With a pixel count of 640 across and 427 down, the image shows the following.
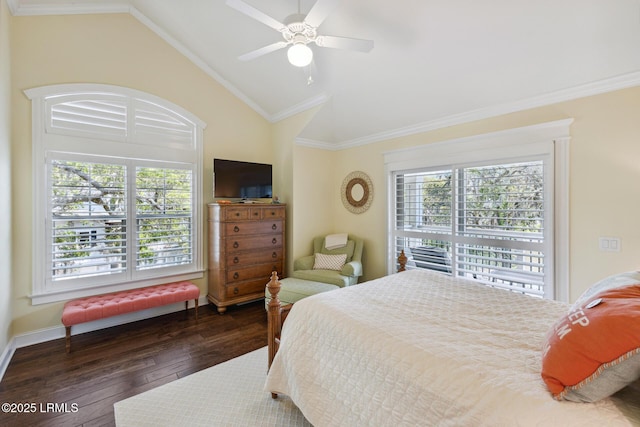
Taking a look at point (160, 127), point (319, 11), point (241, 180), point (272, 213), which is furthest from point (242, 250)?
point (319, 11)

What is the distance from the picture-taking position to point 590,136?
2.46 meters

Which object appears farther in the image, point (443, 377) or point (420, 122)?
point (420, 122)

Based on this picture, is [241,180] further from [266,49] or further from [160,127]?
[266,49]

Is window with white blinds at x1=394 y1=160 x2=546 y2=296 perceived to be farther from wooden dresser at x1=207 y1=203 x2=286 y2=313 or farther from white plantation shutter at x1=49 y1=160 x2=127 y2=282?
white plantation shutter at x1=49 y1=160 x2=127 y2=282

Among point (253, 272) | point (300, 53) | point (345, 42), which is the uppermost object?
point (345, 42)

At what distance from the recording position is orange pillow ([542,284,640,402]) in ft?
2.95

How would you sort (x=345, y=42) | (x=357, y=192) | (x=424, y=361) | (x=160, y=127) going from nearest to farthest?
(x=424, y=361) < (x=345, y=42) < (x=160, y=127) < (x=357, y=192)

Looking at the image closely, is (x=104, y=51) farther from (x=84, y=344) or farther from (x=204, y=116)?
(x=84, y=344)

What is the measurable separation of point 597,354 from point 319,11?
7.34 ft

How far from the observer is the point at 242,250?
12.7ft

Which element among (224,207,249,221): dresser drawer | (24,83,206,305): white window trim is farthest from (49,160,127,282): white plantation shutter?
(224,207,249,221): dresser drawer

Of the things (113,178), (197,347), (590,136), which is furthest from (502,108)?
(113,178)

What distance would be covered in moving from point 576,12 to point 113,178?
4.63 meters

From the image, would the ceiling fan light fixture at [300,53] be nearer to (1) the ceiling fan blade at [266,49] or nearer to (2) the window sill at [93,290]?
(1) the ceiling fan blade at [266,49]
